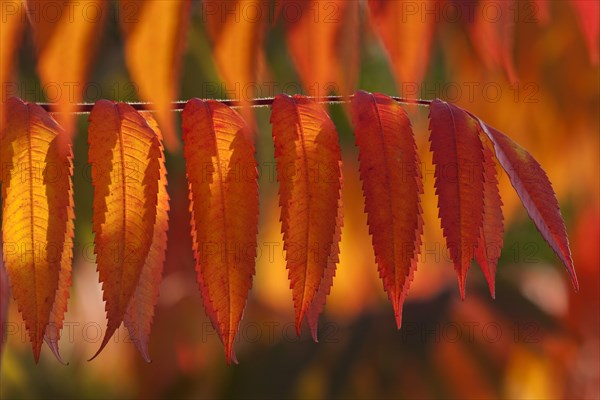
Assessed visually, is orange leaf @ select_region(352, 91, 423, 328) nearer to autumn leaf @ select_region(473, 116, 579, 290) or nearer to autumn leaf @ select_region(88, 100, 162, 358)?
autumn leaf @ select_region(473, 116, 579, 290)

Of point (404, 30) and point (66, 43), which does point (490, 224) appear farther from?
point (66, 43)

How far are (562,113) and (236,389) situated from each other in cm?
126

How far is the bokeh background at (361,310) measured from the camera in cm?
236

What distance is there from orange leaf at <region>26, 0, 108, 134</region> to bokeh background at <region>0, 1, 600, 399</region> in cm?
141

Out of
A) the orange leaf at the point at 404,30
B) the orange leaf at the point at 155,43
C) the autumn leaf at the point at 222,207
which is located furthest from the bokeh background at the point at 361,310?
the autumn leaf at the point at 222,207

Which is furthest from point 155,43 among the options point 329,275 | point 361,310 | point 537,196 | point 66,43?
point 361,310

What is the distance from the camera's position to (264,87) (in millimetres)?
2881

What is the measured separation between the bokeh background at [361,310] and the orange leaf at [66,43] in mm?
1405

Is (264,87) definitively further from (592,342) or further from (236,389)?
(592,342)

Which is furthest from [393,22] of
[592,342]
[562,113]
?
[592,342]

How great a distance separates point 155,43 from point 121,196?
243 millimetres

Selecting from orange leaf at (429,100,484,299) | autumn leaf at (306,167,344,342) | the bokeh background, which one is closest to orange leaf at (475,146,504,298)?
orange leaf at (429,100,484,299)

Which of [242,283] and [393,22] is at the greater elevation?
[393,22]

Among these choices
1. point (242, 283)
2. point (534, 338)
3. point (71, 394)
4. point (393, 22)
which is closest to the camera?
point (242, 283)
